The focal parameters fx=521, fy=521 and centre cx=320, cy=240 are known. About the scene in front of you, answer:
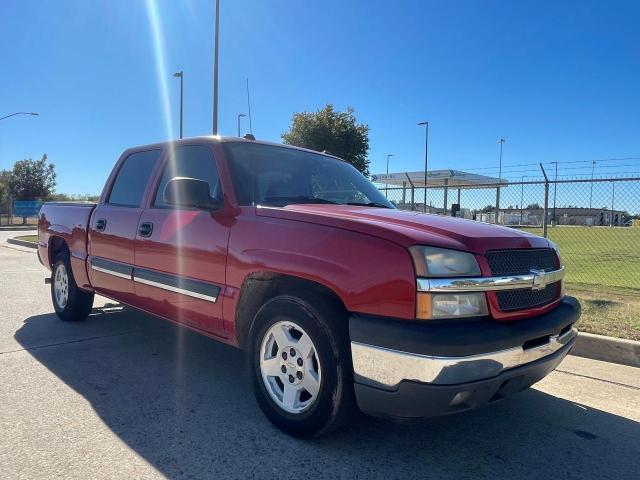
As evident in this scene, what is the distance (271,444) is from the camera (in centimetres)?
310

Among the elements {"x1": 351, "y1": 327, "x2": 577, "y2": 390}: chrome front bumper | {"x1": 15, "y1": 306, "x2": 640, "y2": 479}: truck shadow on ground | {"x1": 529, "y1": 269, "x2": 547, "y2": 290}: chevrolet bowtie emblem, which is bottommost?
{"x1": 15, "y1": 306, "x2": 640, "y2": 479}: truck shadow on ground

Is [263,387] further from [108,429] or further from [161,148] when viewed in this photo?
[161,148]

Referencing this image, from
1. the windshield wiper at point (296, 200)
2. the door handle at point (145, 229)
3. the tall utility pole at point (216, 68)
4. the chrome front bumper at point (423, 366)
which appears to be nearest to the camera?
Answer: the chrome front bumper at point (423, 366)

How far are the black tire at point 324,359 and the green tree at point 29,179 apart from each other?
49085 millimetres

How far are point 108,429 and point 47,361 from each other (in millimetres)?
1696

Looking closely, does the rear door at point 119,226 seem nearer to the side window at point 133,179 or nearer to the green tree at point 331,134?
the side window at point 133,179

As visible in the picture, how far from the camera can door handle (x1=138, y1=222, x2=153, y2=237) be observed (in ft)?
14.1

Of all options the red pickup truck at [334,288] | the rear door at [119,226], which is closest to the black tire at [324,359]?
the red pickup truck at [334,288]

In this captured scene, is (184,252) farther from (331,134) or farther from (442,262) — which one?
(331,134)

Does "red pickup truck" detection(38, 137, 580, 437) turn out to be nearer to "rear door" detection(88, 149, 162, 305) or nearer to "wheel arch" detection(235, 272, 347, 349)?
"wheel arch" detection(235, 272, 347, 349)

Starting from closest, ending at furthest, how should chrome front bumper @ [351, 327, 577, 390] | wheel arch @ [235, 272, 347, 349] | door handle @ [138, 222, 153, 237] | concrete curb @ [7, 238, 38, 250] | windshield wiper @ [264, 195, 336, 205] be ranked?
chrome front bumper @ [351, 327, 577, 390]
wheel arch @ [235, 272, 347, 349]
windshield wiper @ [264, 195, 336, 205]
door handle @ [138, 222, 153, 237]
concrete curb @ [7, 238, 38, 250]

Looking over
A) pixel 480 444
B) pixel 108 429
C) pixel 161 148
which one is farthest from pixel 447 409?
pixel 161 148

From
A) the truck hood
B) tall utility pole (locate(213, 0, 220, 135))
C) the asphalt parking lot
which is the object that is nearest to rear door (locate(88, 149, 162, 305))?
the asphalt parking lot

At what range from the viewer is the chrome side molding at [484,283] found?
8.59 feet
